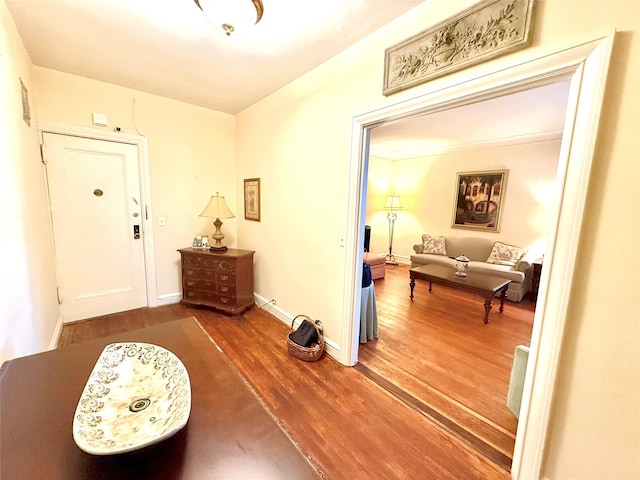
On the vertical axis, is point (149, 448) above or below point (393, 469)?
above

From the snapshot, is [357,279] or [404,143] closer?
[357,279]

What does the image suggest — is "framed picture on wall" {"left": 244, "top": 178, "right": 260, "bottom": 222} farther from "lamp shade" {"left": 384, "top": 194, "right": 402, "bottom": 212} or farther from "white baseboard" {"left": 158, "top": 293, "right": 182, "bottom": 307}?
"lamp shade" {"left": 384, "top": 194, "right": 402, "bottom": 212}

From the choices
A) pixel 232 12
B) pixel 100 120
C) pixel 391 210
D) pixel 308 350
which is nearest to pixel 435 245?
pixel 391 210

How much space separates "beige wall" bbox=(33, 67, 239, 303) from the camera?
8.38 feet

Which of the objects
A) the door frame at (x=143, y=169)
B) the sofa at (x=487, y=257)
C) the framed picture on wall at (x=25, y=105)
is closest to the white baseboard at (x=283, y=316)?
the door frame at (x=143, y=169)

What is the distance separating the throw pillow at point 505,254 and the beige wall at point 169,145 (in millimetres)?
4071

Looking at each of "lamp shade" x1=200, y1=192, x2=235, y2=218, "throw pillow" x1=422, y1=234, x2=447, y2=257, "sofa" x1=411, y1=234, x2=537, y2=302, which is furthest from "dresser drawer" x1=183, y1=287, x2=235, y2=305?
"throw pillow" x1=422, y1=234, x2=447, y2=257

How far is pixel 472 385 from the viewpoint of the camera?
2.00m

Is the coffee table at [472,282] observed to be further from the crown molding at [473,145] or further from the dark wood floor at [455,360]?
the crown molding at [473,145]

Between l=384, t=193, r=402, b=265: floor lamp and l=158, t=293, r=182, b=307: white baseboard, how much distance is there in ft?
14.3

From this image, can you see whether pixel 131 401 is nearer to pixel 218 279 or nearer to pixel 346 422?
pixel 346 422

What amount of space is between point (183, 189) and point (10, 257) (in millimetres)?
1996

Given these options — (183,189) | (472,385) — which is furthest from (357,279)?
(183,189)

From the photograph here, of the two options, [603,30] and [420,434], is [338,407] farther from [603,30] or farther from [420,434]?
[603,30]
